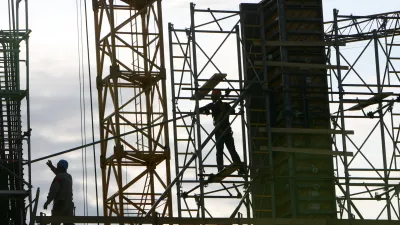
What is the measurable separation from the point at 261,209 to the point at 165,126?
1428 centimetres

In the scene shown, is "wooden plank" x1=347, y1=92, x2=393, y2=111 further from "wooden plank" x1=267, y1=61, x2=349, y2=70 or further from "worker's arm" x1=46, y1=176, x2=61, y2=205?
"worker's arm" x1=46, y1=176, x2=61, y2=205

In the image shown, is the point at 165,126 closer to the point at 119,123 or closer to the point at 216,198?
the point at 119,123

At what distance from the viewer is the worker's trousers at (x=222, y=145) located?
42.5 meters

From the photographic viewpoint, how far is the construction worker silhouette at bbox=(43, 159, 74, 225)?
119 ft

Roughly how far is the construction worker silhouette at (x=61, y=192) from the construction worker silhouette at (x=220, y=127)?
6.60 m

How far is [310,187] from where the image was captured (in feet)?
142

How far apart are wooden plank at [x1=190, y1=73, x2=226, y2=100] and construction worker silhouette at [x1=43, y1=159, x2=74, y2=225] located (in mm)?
6599

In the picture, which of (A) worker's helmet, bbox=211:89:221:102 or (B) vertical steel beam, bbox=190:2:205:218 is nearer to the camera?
(B) vertical steel beam, bbox=190:2:205:218

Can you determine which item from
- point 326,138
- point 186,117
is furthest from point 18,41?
point 326,138

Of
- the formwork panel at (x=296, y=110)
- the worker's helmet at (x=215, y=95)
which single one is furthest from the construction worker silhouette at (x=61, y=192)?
the formwork panel at (x=296, y=110)

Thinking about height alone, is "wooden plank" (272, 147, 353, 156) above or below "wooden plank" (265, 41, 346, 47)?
below

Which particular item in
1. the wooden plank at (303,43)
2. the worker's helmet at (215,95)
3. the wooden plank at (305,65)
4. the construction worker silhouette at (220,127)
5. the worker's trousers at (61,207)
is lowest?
the worker's trousers at (61,207)

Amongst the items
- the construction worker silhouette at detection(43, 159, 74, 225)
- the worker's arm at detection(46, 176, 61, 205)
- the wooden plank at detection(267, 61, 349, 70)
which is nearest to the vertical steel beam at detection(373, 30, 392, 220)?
the wooden plank at detection(267, 61, 349, 70)

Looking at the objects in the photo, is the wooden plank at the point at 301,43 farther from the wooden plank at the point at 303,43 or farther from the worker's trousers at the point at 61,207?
the worker's trousers at the point at 61,207
